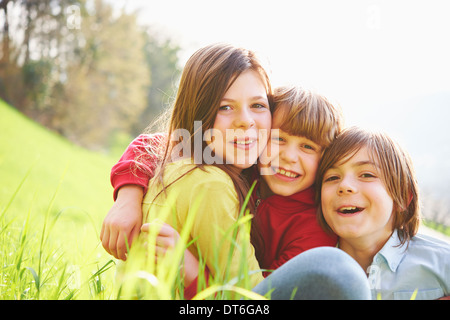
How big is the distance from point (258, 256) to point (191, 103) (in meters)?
0.80

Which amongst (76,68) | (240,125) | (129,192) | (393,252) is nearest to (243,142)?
(240,125)

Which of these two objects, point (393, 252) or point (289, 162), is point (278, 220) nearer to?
point (289, 162)

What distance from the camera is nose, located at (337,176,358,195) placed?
1.75 meters

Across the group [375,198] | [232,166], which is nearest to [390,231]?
[375,198]

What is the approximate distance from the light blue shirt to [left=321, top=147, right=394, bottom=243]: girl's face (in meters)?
0.12

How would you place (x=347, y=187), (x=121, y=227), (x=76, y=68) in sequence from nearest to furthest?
(x=121, y=227)
(x=347, y=187)
(x=76, y=68)

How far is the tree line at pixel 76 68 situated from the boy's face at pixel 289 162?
13182mm

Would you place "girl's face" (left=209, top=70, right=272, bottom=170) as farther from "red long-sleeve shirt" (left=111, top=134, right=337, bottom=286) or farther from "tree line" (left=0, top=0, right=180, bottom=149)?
"tree line" (left=0, top=0, right=180, bottom=149)

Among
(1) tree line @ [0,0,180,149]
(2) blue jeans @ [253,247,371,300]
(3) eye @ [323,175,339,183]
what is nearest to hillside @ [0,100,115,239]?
(1) tree line @ [0,0,180,149]

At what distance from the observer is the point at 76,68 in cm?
1975

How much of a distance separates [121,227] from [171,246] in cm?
36

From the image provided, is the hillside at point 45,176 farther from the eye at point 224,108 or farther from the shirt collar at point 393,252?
the shirt collar at point 393,252

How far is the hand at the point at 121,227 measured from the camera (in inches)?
65.1
